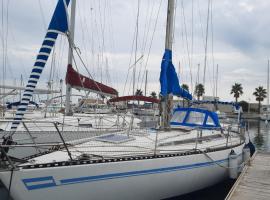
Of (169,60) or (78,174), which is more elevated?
(169,60)

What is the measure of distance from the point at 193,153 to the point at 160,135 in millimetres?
1555

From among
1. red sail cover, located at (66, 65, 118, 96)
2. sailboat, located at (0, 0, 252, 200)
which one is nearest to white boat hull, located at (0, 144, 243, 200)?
sailboat, located at (0, 0, 252, 200)

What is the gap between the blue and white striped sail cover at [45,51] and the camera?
6.01 m

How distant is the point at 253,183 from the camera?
339 inches

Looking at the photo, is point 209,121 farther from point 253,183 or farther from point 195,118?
point 253,183

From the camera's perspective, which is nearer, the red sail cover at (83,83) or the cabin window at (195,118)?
the cabin window at (195,118)

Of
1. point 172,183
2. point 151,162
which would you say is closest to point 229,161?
point 172,183

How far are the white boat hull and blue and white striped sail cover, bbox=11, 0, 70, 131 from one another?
122cm

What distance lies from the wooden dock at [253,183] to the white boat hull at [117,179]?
0.89 meters

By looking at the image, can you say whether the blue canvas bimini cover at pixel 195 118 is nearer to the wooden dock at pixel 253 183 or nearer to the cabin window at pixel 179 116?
the cabin window at pixel 179 116

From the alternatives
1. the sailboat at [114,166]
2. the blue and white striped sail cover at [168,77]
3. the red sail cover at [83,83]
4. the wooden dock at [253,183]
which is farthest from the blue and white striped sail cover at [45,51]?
the wooden dock at [253,183]

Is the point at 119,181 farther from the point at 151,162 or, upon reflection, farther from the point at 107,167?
the point at 151,162

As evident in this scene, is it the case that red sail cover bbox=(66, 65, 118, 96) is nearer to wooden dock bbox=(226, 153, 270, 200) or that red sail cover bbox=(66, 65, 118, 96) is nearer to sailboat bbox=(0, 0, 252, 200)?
sailboat bbox=(0, 0, 252, 200)

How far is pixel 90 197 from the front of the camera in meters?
5.74
